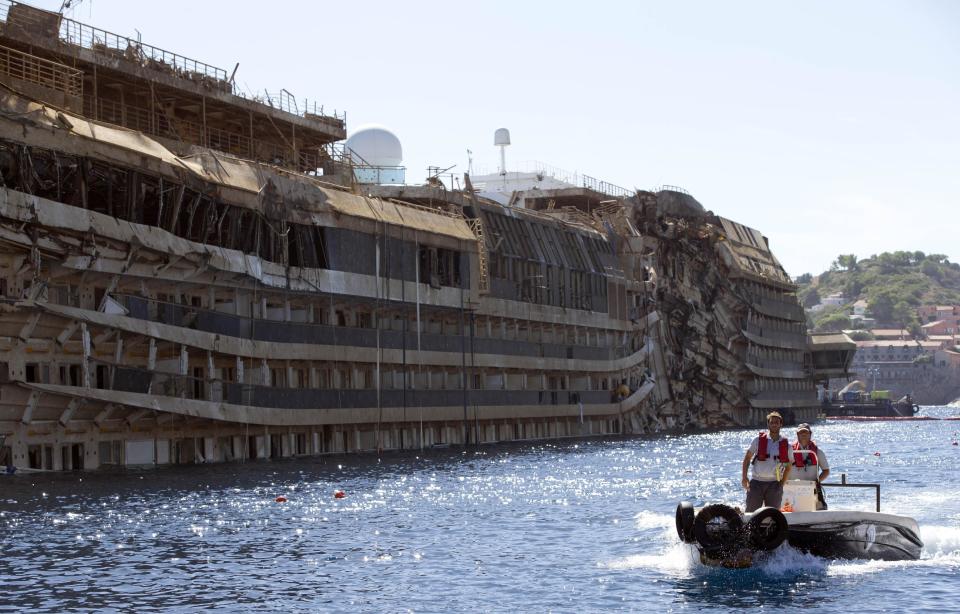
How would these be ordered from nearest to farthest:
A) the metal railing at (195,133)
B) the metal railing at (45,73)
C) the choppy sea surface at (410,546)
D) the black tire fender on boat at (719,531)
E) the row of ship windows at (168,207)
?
1. the choppy sea surface at (410,546)
2. the black tire fender on boat at (719,531)
3. the row of ship windows at (168,207)
4. the metal railing at (45,73)
5. the metal railing at (195,133)

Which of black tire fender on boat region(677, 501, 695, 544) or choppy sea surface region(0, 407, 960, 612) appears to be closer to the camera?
choppy sea surface region(0, 407, 960, 612)

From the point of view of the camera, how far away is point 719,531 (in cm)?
2984

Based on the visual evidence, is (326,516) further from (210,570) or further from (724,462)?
(724,462)

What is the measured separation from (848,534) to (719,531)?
3.00 metres

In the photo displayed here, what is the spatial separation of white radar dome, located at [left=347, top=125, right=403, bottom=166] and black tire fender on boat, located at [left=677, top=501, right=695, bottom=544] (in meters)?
75.9

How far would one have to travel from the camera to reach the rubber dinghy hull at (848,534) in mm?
30094

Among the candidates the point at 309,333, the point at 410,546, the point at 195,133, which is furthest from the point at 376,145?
the point at 410,546

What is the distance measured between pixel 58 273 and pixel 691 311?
274 feet

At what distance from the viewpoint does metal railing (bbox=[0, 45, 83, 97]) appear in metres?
59.4

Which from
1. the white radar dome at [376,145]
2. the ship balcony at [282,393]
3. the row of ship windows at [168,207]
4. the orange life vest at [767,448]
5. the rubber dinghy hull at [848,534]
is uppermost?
the white radar dome at [376,145]

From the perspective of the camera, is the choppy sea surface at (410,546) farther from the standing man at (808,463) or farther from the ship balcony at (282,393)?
the ship balcony at (282,393)

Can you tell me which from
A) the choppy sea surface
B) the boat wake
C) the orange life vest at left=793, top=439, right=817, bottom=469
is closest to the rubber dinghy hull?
the boat wake

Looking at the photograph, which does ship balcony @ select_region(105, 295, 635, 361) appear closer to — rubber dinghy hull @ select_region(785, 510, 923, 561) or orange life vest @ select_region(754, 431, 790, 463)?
orange life vest @ select_region(754, 431, 790, 463)

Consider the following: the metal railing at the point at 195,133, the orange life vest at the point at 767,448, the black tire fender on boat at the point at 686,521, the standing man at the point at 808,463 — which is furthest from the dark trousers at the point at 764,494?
the metal railing at the point at 195,133
